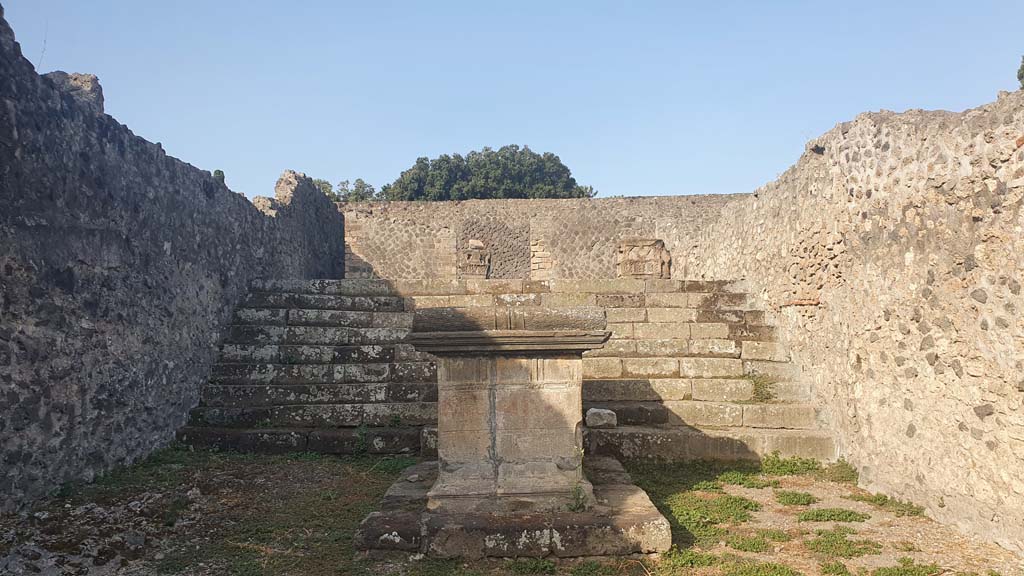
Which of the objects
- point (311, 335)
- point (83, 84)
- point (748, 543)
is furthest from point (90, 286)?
point (83, 84)

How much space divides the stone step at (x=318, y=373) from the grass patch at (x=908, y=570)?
4658 millimetres

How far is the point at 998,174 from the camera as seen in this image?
4297mm

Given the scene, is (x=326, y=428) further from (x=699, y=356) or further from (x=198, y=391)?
(x=699, y=356)

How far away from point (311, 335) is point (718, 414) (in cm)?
472

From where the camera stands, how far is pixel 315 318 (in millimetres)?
8547

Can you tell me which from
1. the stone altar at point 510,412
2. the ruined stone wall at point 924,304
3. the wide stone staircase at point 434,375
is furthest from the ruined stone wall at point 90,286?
the ruined stone wall at point 924,304

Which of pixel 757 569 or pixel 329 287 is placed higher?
pixel 329 287

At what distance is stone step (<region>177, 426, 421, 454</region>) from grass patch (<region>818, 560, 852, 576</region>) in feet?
12.4

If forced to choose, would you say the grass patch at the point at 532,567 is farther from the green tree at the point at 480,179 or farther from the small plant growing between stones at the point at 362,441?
the green tree at the point at 480,179

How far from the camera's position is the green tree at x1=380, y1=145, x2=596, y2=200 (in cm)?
3819

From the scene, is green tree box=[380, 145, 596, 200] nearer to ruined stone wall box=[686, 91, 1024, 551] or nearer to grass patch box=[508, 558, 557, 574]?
ruined stone wall box=[686, 91, 1024, 551]

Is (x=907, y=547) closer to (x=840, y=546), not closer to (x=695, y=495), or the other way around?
(x=840, y=546)

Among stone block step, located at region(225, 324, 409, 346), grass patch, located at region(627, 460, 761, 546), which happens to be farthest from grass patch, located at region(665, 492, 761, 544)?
stone block step, located at region(225, 324, 409, 346)

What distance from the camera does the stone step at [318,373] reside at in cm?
741
